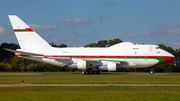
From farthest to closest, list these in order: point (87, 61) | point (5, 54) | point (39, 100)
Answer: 1. point (5, 54)
2. point (87, 61)
3. point (39, 100)

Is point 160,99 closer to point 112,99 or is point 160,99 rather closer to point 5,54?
point 112,99

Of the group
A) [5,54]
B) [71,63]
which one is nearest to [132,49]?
[71,63]

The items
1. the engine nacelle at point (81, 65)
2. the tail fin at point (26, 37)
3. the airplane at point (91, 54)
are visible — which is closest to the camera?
the engine nacelle at point (81, 65)

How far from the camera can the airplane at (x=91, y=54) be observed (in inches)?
1618

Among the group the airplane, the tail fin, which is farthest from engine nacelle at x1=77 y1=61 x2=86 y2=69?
the tail fin

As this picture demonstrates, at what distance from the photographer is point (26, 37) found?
44094mm

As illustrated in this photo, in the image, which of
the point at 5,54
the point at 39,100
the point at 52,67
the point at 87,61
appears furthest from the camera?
the point at 5,54

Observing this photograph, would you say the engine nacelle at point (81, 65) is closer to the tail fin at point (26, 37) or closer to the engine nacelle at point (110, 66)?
the engine nacelle at point (110, 66)

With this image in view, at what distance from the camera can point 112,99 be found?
13641 millimetres

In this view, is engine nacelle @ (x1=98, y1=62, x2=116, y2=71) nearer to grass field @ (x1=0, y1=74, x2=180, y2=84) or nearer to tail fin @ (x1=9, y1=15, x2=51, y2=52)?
grass field @ (x1=0, y1=74, x2=180, y2=84)

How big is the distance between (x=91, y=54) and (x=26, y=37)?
1201 cm

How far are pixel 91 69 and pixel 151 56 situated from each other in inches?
405

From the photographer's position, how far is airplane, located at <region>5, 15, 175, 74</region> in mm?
41094

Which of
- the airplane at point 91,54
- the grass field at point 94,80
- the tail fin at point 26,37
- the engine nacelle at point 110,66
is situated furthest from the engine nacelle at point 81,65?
the grass field at point 94,80
